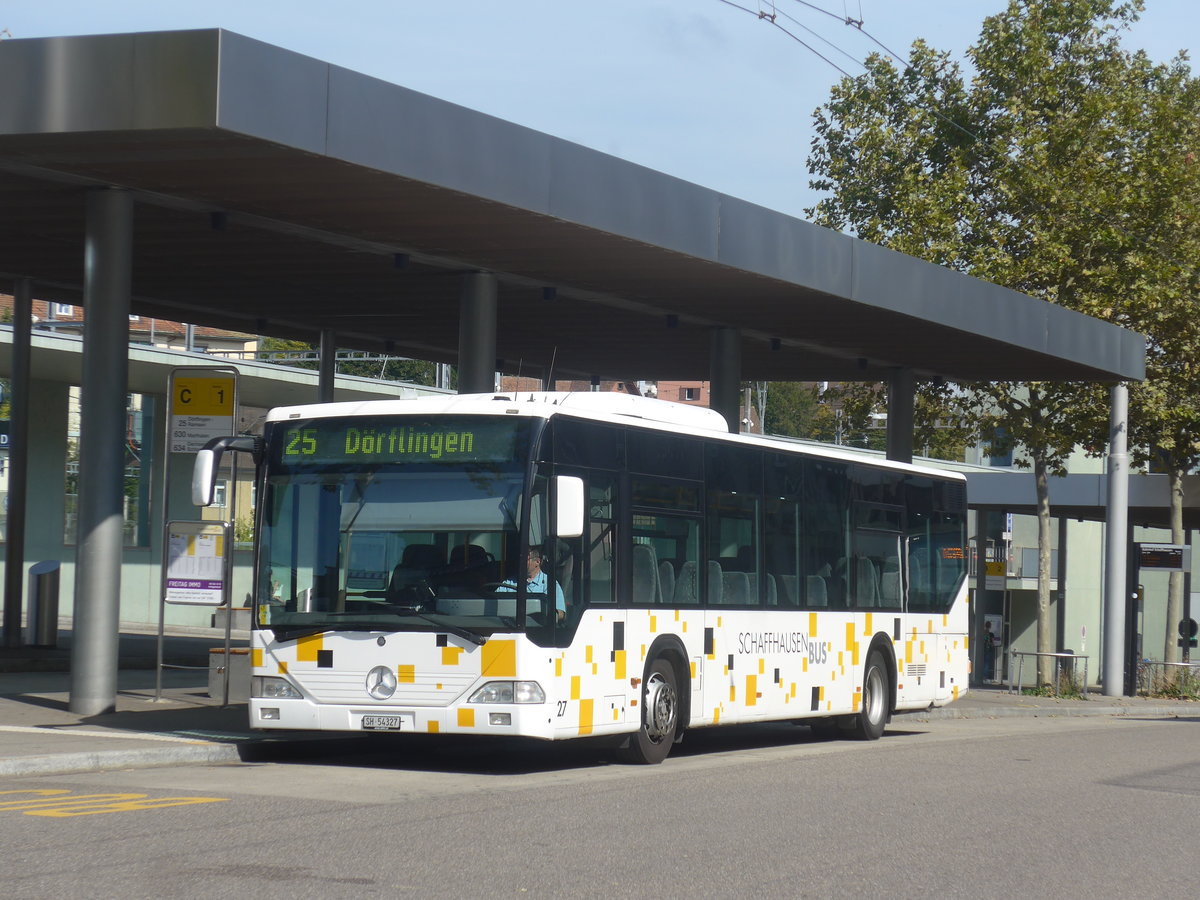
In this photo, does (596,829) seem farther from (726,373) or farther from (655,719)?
(726,373)

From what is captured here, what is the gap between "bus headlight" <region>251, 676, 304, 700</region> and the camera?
43.0 ft

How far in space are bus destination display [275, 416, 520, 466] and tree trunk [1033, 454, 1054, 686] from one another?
19.6m

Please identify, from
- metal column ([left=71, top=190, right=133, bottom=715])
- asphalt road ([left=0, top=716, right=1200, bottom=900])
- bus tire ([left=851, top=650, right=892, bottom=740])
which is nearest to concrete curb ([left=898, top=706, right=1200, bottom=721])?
bus tire ([left=851, top=650, right=892, bottom=740])

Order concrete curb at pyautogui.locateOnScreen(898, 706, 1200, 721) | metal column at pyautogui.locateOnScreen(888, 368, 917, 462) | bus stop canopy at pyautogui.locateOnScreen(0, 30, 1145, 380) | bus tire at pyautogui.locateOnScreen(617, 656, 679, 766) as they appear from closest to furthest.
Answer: bus stop canopy at pyautogui.locateOnScreen(0, 30, 1145, 380) → bus tire at pyautogui.locateOnScreen(617, 656, 679, 766) → concrete curb at pyautogui.locateOnScreen(898, 706, 1200, 721) → metal column at pyautogui.locateOnScreen(888, 368, 917, 462)

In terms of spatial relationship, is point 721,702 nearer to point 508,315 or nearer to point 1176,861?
point 1176,861

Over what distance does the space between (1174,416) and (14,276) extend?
22.7 meters

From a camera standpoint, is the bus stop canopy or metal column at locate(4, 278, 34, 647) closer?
the bus stop canopy

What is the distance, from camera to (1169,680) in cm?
3488

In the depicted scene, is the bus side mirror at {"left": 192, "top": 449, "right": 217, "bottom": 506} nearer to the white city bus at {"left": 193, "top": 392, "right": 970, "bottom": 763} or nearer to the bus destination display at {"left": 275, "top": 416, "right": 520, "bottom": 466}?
the white city bus at {"left": 193, "top": 392, "right": 970, "bottom": 763}

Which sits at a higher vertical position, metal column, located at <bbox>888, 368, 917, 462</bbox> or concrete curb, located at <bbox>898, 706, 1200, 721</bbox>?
metal column, located at <bbox>888, 368, 917, 462</bbox>

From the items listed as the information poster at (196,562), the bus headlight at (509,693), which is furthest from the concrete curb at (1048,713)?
the bus headlight at (509,693)

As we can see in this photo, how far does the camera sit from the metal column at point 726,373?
24125mm

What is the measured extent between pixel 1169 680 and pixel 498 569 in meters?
25.6

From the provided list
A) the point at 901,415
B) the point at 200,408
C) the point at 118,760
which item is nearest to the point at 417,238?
the point at 200,408
